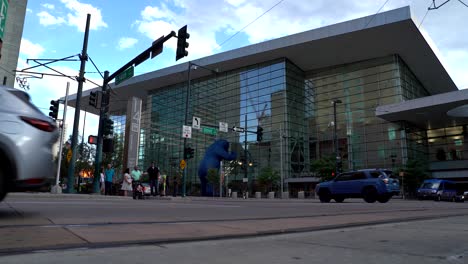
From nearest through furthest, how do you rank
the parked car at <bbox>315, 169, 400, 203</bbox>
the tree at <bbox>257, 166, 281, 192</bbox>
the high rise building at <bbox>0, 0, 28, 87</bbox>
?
the parked car at <bbox>315, 169, 400, 203</bbox> → the high rise building at <bbox>0, 0, 28, 87</bbox> → the tree at <bbox>257, 166, 281, 192</bbox>

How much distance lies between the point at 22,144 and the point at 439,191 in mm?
35392

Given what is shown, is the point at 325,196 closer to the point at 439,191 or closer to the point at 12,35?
the point at 439,191

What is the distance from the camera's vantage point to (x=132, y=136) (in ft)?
87.9

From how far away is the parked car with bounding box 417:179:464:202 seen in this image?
34000mm

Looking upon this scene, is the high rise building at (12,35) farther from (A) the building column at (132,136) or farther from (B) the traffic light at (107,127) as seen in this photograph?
(B) the traffic light at (107,127)

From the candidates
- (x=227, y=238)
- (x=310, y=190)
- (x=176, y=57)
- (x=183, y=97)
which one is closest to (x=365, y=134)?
(x=310, y=190)

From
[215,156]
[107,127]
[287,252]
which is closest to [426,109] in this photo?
[215,156]

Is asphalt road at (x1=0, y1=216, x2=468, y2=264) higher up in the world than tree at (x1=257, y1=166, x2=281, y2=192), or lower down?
lower down

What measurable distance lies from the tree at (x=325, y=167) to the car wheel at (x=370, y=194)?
21273 mm

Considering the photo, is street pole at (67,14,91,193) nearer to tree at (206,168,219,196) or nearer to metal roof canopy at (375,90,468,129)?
tree at (206,168,219,196)

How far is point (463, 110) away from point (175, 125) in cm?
4805

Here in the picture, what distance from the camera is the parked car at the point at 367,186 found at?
19859 mm

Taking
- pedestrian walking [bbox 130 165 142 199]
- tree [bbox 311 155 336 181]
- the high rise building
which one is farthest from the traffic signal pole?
tree [bbox 311 155 336 181]

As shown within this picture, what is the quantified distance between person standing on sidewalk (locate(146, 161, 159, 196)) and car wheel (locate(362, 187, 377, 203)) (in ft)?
35.0
